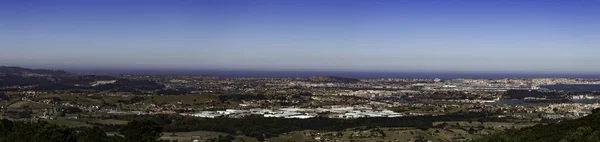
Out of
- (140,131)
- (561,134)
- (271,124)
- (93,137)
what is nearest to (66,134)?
(93,137)

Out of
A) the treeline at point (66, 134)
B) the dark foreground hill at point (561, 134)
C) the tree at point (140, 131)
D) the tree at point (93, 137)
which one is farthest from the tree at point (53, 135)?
the dark foreground hill at point (561, 134)

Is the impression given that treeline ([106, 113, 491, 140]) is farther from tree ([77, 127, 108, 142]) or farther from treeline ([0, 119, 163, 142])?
tree ([77, 127, 108, 142])

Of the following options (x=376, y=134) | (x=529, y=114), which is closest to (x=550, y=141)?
(x=376, y=134)

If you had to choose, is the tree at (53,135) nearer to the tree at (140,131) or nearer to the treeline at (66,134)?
the treeline at (66,134)

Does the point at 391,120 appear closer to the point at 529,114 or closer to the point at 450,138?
the point at 450,138

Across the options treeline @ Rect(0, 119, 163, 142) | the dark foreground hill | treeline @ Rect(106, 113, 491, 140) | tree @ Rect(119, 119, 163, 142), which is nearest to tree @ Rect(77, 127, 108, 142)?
treeline @ Rect(0, 119, 163, 142)
